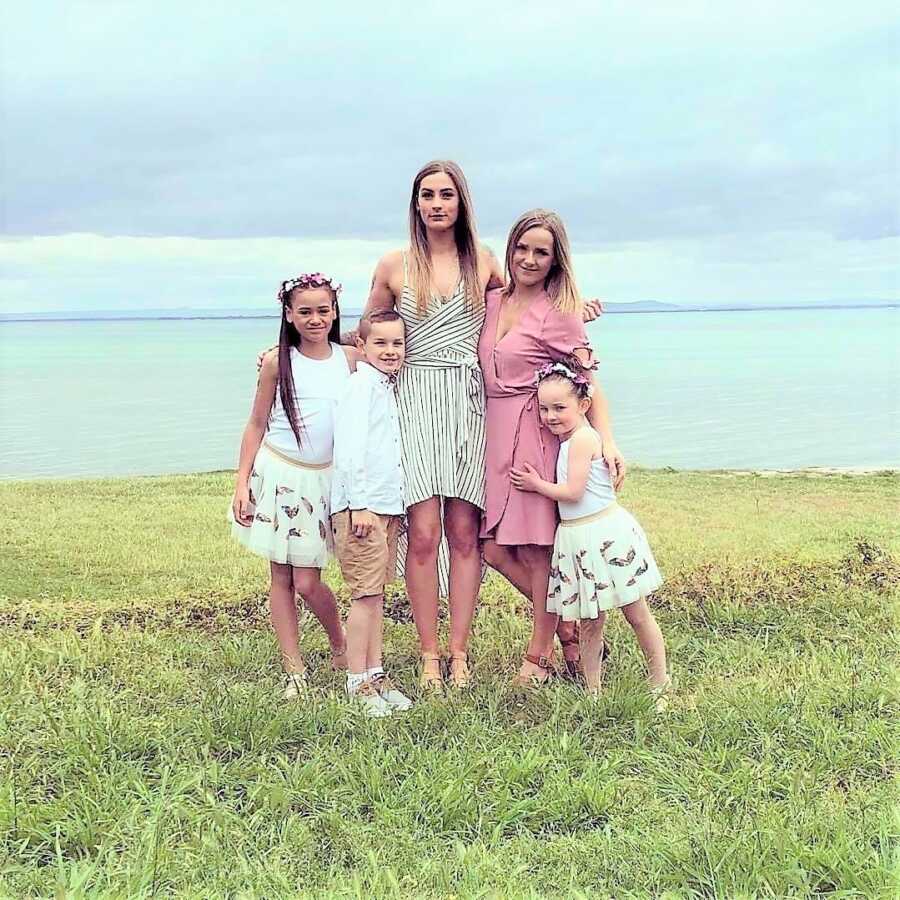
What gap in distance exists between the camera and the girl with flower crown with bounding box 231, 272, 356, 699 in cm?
378

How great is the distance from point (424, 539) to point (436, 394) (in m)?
0.48

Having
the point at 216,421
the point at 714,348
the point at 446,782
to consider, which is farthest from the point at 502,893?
the point at 714,348

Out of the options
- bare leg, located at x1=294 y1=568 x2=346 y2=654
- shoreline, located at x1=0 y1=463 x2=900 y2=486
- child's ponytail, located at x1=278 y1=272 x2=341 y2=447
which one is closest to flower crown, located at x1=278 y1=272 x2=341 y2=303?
child's ponytail, located at x1=278 y1=272 x2=341 y2=447

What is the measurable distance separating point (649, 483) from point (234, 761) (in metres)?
6.63

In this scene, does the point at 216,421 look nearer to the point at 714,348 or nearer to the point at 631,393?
the point at 631,393

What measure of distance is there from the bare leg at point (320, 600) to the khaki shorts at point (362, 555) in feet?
0.67

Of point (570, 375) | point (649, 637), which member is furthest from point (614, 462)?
point (649, 637)

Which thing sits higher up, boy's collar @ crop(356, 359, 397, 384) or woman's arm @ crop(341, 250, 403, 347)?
woman's arm @ crop(341, 250, 403, 347)

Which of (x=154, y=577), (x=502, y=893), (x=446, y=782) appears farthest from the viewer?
(x=154, y=577)

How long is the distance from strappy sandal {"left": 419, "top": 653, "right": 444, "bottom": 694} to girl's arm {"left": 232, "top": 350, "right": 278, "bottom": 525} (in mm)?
765

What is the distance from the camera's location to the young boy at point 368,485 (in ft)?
12.1

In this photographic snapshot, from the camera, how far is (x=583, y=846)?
292cm

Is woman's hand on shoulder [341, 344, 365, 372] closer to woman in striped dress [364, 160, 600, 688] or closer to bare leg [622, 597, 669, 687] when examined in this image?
woman in striped dress [364, 160, 600, 688]

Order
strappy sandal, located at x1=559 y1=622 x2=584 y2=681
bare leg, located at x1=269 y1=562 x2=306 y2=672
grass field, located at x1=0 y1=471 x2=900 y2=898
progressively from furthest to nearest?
strappy sandal, located at x1=559 y1=622 x2=584 y2=681 < bare leg, located at x1=269 y1=562 x2=306 y2=672 < grass field, located at x1=0 y1=471 x2=900 y2=898
